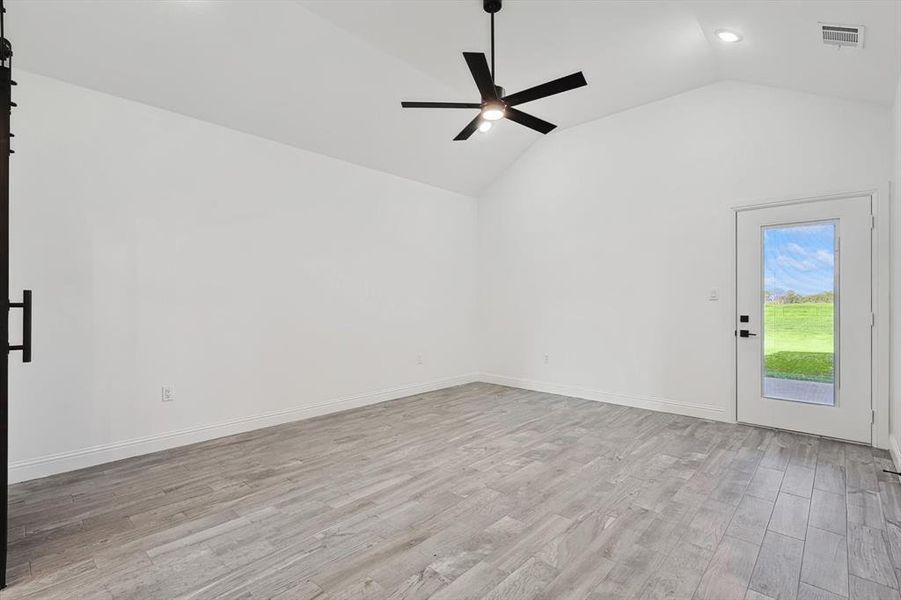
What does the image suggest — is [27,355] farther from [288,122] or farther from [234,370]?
[288,122]

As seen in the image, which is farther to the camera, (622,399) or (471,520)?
(622,399)

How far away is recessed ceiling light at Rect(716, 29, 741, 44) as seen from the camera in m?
3.49

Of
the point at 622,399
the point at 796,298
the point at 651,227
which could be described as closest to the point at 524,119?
the point at 651,227

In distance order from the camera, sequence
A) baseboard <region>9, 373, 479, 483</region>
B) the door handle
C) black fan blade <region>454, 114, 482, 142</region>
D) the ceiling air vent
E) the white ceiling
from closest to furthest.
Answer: the door handle
the ceiling air vent
the white ceiling
baseboard <region>9, 373, 479, 483</region>
black fan blade <region>454, 114, 482, 142</region>

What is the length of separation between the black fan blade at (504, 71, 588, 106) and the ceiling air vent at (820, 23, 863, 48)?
1.61 m

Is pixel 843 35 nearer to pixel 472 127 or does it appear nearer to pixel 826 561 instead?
pixel 472 127

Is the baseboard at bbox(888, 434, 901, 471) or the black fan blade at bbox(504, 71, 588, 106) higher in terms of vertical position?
the black fan blade at bbox(504, 71, 588, 106)

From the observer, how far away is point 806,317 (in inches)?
163

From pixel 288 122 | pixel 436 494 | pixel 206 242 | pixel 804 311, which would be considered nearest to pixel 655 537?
pixel 436 494

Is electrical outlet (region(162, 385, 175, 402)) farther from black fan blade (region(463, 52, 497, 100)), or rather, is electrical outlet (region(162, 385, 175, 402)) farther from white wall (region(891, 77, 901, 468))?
white wall (region(891, 77, 901, 468))

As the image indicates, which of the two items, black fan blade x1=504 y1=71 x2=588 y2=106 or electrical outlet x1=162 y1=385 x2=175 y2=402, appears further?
electrical outlet x1=162 y1=385 x2=175 y2=402

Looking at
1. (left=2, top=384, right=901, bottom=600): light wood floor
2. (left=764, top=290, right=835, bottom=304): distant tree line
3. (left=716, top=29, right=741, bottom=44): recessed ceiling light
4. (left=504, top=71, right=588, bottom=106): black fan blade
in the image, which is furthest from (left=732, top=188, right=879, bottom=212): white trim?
(left=504, top=71, right=588, bottom=106): black fan blade

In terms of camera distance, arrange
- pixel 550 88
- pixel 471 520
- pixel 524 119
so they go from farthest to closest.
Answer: pixel 524 119, pixel 550 88, pixel 471 520

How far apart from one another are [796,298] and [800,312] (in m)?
0.14
